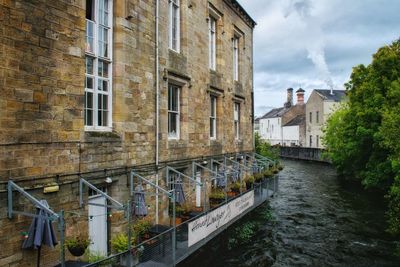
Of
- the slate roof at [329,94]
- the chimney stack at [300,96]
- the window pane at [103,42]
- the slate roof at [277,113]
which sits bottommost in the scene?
the window pane at [103,42]

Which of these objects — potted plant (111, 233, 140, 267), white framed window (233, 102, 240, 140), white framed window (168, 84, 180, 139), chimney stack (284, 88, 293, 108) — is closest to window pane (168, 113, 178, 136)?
white framed window (168, 84, 180, 139)

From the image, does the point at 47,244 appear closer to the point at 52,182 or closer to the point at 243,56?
the point at 52,182

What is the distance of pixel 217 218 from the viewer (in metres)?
13.7

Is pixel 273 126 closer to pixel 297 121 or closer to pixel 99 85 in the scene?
pixel 297 121

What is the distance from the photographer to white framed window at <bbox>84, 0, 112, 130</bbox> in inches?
389

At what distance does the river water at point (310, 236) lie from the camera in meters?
13.1

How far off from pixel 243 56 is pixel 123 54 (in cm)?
1354

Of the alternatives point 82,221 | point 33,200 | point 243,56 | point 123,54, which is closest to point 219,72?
point 243,56

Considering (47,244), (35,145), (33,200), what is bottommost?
(47,244)

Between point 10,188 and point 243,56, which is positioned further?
point 243,56

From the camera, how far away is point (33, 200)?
7.18m

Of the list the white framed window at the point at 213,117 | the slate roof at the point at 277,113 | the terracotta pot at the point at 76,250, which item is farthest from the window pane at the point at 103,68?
the slate roof at the point at 277,113

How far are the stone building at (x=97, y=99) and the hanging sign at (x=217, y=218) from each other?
1.63 meters

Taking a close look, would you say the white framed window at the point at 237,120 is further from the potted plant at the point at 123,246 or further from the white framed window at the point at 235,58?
the potted plant at the point at 123,246
